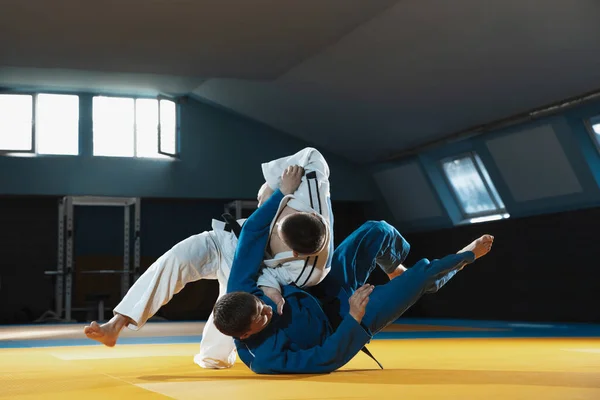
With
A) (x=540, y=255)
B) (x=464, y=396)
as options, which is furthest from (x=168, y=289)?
(x=540, y=255)

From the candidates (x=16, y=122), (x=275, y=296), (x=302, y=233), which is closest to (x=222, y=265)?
(x=275, y=296)

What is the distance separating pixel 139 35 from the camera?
7410 millimetres

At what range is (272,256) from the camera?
10.3 feet

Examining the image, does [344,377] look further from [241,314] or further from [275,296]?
[241,314]

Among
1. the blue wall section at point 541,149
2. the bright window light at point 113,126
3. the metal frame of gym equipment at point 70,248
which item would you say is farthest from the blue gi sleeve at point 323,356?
the bright window light at point 113,126

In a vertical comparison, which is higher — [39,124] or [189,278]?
[39,124]

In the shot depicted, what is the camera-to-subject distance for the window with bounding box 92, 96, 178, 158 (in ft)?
38.1

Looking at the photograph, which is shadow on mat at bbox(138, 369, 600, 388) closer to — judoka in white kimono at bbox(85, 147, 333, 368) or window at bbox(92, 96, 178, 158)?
judoka in white kimono at bbox(85, 147, 333, 368)

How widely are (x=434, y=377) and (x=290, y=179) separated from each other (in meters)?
0.92

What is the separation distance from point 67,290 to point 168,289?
27.4 feet

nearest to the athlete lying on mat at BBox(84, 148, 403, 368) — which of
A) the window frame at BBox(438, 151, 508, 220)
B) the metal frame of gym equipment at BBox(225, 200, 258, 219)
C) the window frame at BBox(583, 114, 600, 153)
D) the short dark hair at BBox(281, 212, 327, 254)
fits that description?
the short dark hair at BBox(281, 212, 327, 254)

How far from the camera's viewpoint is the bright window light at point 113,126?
38.1 feet

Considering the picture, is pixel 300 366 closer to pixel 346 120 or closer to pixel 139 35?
pixel 139 35

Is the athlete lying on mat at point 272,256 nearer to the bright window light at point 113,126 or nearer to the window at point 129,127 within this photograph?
the window at point 129,127
